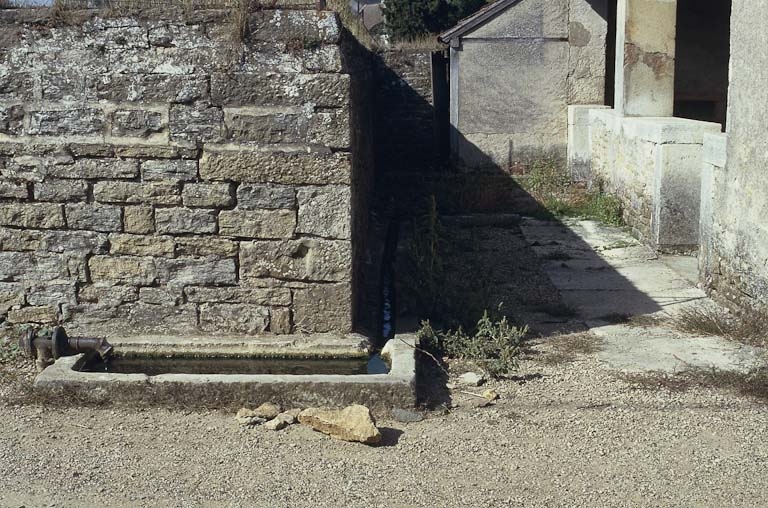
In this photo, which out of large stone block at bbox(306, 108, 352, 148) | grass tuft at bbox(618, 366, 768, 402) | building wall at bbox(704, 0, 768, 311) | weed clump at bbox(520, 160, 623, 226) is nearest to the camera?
grass tuft at bbox(618, 366, 768, 402)

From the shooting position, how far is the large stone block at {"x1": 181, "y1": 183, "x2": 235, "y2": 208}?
5.61 meters

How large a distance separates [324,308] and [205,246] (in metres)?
0.82

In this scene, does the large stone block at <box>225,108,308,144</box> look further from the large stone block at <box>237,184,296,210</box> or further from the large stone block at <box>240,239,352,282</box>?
the large stone block at <box>240,239,352,282</box>

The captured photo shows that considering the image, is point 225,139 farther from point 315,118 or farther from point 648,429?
point 648,429

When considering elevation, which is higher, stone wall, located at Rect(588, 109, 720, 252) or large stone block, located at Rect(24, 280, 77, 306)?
stone wall, located at Rect(588, 109, 720, 252)

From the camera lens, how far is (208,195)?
18.4 ft

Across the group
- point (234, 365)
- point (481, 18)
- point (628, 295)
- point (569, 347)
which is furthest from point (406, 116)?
point (234, 365)

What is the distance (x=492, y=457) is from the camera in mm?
Answer: 4309

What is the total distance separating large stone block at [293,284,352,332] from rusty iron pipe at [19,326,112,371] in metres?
1.17

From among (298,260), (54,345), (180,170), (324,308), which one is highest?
(180,170)

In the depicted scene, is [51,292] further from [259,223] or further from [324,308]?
[324,308]

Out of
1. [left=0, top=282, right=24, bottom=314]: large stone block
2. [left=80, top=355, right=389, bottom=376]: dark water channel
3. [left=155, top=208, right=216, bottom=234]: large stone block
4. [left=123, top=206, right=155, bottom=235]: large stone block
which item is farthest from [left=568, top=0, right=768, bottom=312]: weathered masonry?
[left=0, top=282, right=24, bottom=314]: large stone block

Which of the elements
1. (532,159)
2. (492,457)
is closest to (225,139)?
(492,457)

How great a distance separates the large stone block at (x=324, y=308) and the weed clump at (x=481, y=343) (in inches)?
19.3
